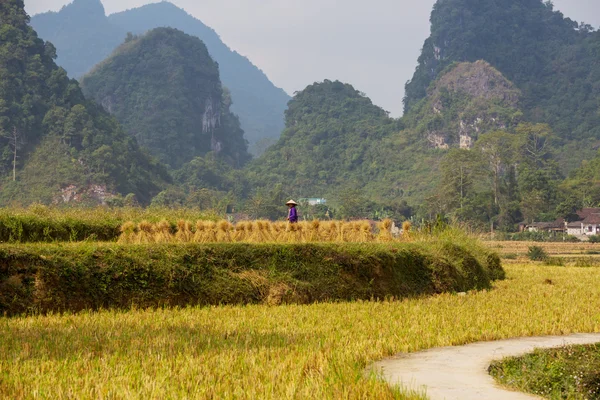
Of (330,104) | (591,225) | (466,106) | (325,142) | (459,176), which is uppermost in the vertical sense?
(330,104)

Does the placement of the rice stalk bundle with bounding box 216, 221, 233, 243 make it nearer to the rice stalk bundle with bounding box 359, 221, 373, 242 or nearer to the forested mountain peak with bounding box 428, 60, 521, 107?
the rice stalk bundle with bounding box 359, 221, 373, 242

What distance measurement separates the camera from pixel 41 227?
1452 cm

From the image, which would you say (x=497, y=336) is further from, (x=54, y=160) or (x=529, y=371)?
(x=54, y=160)

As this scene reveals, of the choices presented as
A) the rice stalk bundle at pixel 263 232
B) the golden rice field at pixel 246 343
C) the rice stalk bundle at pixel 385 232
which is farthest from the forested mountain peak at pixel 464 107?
the golden rice field at pixel 246 343

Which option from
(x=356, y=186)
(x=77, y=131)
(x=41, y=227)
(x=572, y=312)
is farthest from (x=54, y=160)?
(x=572, y=312)

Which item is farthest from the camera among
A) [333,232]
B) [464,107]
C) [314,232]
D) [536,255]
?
[464,107]

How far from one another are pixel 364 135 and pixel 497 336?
426 ft

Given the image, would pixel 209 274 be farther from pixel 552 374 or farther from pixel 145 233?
pixel 552 374

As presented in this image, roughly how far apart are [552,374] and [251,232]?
31.8ft

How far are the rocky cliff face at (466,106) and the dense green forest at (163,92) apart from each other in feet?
146

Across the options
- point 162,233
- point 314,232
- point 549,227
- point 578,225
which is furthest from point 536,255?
point 549,227

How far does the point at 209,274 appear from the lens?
1093 cm

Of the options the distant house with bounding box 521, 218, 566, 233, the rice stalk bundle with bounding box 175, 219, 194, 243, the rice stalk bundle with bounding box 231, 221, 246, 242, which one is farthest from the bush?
the distant house with bounding box 521, 218, 566, 233

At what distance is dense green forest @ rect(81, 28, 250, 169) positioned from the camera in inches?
5433
